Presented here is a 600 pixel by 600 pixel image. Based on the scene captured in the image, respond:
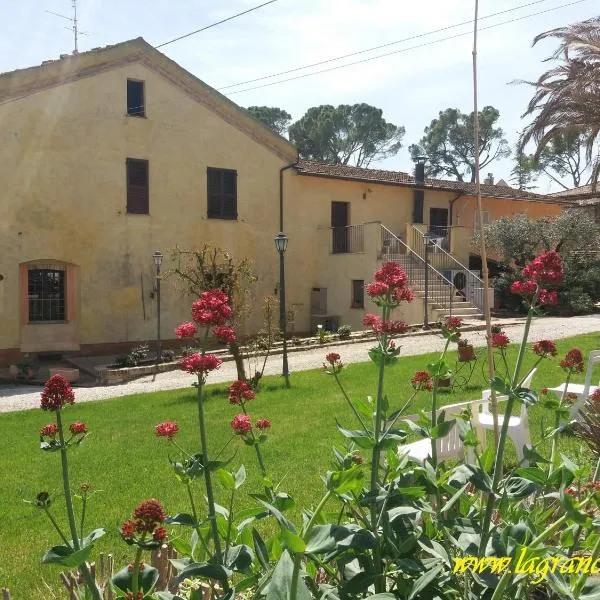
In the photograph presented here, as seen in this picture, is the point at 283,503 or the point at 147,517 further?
the point at 283,503

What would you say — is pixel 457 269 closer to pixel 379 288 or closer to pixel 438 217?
pixel 438 217

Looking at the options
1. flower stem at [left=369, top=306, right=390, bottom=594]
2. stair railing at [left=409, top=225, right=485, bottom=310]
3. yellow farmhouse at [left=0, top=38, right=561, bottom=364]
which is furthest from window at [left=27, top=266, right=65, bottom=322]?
flower stem at [left=369, top=306, right=390, bottom=594]

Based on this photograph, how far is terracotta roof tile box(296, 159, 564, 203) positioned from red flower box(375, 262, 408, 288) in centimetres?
2086

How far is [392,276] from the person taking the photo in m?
2.25

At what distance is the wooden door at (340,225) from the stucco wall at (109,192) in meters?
3.32

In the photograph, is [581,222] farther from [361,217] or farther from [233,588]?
[233,588]

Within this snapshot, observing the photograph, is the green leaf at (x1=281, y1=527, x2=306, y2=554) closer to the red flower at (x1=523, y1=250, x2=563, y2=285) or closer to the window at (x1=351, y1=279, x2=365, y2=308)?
the red flower at (x1=523, y1=250, x2=563, y2=285)

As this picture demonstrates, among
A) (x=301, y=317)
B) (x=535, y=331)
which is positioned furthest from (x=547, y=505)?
(x=301, y=317)

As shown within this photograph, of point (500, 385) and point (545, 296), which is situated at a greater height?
point (545, 296)

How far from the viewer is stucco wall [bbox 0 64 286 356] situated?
17.8 m

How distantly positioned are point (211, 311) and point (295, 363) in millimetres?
13692

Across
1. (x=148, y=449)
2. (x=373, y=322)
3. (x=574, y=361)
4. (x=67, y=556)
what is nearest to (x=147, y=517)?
(x=67, y=556)

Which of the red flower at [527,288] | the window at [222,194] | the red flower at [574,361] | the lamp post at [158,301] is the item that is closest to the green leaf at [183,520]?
the red flower at [527,288]

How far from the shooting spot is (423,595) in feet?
6.98
